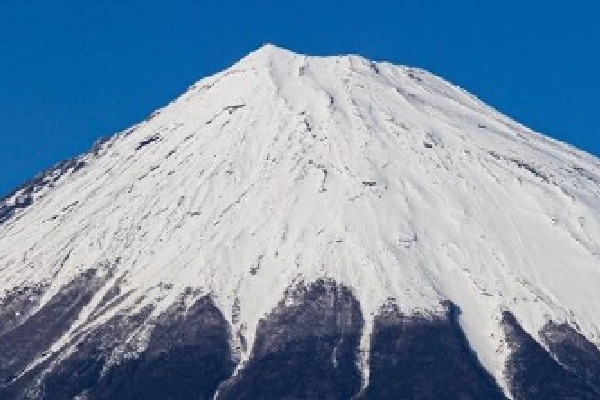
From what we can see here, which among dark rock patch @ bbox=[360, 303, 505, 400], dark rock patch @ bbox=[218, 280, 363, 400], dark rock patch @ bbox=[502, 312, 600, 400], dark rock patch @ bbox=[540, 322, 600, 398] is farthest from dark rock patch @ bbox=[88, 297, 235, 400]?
dark rock patch @ bbox=[540, 322, 600, 398]

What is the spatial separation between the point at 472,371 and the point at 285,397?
49.0 ft

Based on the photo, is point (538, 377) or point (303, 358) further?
point (303, 358)

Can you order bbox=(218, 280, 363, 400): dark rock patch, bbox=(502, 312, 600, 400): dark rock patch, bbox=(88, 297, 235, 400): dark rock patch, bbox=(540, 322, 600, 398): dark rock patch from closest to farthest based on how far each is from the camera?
bbox=(218, 280, 363, 400): dark rock patch < bbox=(502, 312, 600, 400): dark rock patch < bbox=(88, 297, 235, 400): dark rock patch < bbox=(540, 322, 600, 398): dark rock patch

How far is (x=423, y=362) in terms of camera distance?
638ft

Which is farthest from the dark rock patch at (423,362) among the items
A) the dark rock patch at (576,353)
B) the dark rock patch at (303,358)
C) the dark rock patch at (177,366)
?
the dark rock patch at (177,366)

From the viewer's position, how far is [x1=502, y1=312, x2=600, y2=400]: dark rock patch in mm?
190500

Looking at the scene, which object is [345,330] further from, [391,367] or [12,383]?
[12,383]

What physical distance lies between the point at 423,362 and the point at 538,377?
30.7 ft

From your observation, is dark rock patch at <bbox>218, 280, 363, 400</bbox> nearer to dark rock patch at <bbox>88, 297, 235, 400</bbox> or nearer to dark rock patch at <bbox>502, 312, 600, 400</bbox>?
dark rock patch at <bbox>88, 297, 235, 400</bbox>

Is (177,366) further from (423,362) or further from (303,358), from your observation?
(423,362)

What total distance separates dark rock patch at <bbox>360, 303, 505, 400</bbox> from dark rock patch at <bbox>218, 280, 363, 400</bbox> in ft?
6.23

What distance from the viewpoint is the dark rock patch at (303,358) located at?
190 m

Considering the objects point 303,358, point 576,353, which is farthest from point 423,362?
point 576,353

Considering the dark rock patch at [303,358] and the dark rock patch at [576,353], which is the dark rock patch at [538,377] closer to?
the dark rock patch at [576,353]
